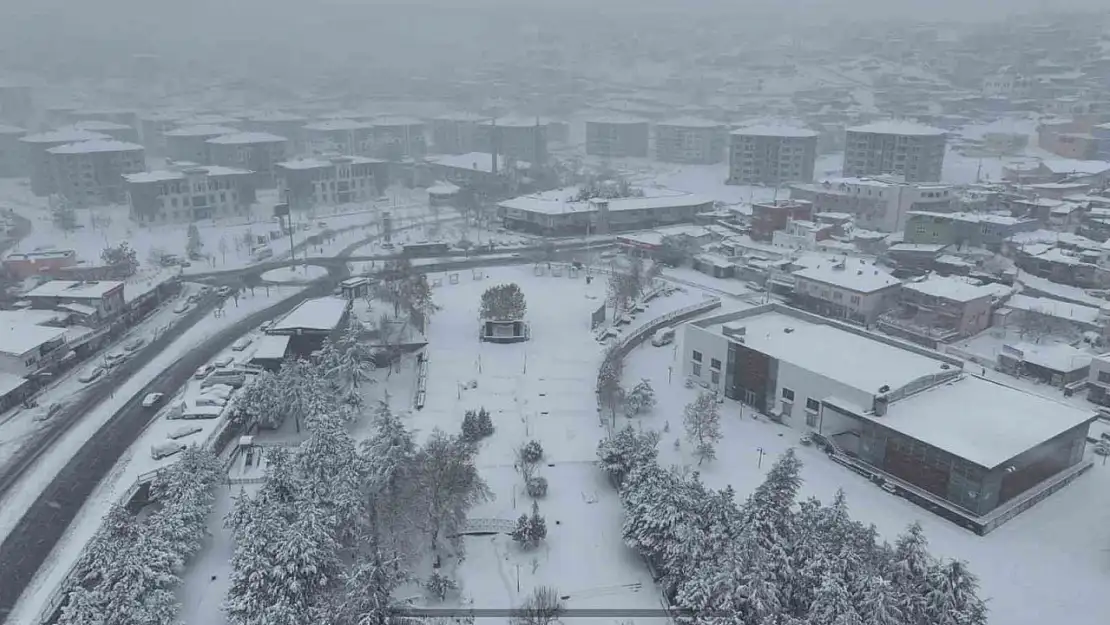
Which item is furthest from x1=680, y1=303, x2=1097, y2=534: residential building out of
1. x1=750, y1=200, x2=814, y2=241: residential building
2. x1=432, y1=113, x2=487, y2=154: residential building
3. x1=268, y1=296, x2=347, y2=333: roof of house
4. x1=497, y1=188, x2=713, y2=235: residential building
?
x1=432, y1=113, x2=487, y2=154: residential building

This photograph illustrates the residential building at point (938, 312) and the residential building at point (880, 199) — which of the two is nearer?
the residential building at point (938, 312)

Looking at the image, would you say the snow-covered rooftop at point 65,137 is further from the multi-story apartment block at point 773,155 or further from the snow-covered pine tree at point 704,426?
the snow-covered pine tree at point 704,426

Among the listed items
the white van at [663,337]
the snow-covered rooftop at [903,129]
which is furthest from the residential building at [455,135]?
the white van at [663,337]

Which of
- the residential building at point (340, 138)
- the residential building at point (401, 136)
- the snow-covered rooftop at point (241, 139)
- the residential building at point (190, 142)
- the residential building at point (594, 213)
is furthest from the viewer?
the residential building at point (401, 136)

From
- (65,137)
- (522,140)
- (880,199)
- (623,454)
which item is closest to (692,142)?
(522,140)

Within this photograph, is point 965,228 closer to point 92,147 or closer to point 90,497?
point 90,497

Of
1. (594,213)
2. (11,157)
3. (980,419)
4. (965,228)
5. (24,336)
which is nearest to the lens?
(980,419)
